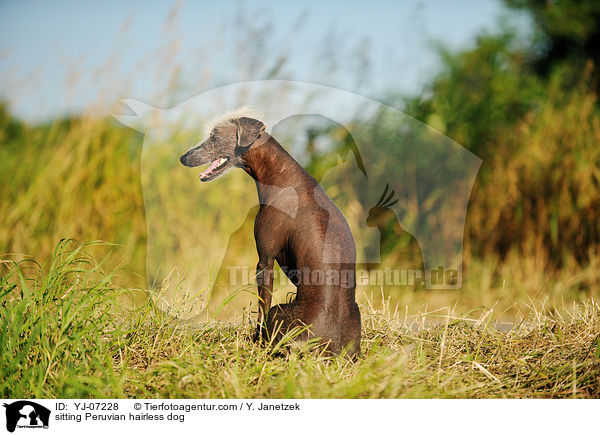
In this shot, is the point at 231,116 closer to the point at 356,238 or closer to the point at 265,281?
the point at 265,281

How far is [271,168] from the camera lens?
2297 mm

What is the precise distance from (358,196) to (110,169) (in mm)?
2020

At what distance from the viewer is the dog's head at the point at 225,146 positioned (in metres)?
2.27

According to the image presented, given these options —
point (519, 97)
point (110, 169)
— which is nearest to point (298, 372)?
point (110, 169)

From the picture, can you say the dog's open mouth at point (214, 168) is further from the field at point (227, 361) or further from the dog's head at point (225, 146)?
the field at point (227, 361)

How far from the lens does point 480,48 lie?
21.1ft

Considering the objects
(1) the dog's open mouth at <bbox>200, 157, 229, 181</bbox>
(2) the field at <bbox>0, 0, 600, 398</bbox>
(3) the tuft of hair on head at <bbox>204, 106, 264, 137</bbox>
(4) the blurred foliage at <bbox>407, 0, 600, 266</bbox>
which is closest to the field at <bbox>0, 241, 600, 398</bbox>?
(2) the field at <bbox>0, 0, 600, 398</bbox>
